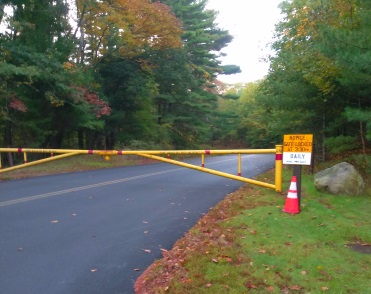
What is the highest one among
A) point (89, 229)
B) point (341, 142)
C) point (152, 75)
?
point (152, 75)

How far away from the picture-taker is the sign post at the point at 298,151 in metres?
8.24

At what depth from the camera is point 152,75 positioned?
98.1ft

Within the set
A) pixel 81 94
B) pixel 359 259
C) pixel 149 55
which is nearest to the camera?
pixel 359 259

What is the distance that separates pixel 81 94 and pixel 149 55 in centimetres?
942

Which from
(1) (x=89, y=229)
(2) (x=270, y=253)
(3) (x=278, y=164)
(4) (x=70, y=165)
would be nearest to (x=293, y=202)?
(3) (x=278, y=164)

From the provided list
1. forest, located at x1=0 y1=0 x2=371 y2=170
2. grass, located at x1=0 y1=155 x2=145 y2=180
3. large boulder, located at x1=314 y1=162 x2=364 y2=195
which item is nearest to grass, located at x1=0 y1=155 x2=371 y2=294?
large boulder, located at x1=314 y1=162 x2=364 y2=195

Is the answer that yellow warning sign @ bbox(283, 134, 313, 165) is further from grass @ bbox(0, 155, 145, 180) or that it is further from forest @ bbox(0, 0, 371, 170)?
grass @ bbox(0, 155, 145, 180)

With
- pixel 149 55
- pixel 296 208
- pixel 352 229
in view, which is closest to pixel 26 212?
pixel 296 208

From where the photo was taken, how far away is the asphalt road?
5.03 meters

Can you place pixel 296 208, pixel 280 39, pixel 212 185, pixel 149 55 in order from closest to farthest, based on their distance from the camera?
pixel 296 208 < pixel 212 185 < pixel 280 39 < pixel 149 55

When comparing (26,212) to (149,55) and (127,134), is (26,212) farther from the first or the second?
(127,134)

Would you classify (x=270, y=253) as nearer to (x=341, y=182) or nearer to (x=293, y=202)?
(x=293, y=202)

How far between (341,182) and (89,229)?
6427 mm

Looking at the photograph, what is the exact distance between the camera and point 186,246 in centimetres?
621
